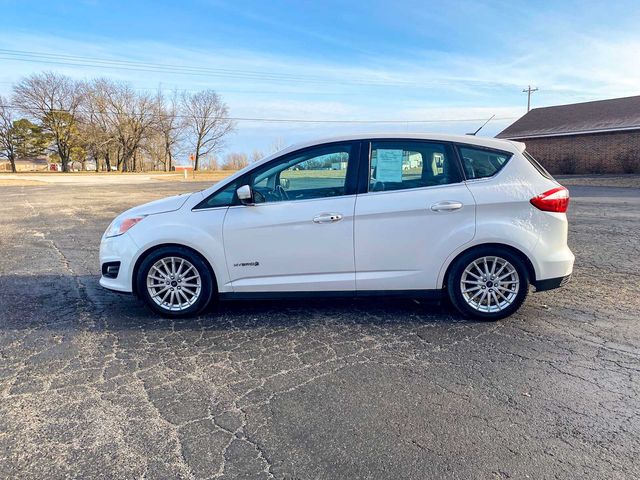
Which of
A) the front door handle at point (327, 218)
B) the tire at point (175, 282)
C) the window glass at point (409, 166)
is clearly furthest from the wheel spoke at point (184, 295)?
the window glass at point (409, 166)

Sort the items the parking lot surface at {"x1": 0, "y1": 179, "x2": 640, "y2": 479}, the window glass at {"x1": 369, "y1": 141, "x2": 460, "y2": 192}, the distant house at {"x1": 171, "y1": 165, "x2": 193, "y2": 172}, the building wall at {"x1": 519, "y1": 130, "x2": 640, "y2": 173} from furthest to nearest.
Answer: the distant house at {"x1": 171, "y1": 165, "x2": 193, "y2": 172}
the building wall at {"x1": 519, "y1": 130, "x2": 640, "y2": 173}
the window glass at {"x1": 369, "y1": 141, "x2": 460, "y2": 192}
the parking lot surface at {"x1": 0, "y1": 179, "x2": 640, "y2": 479}

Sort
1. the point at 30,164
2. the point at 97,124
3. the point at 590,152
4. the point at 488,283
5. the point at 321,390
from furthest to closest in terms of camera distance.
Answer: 1. the point at 30,164
2. the point at 97,124
3. the point at 590,152
4. the point at 488,283
5. the point at 321,390

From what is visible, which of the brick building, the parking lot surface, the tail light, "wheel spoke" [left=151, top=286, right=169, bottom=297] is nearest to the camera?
the parking lot surface

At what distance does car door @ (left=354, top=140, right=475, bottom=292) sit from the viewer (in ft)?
13.4

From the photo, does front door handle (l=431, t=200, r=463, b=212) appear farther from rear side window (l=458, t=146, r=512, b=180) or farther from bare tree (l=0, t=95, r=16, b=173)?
bare tree (l=0, t=95, r=16, b=173)

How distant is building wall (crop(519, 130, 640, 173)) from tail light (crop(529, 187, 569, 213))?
29.6m

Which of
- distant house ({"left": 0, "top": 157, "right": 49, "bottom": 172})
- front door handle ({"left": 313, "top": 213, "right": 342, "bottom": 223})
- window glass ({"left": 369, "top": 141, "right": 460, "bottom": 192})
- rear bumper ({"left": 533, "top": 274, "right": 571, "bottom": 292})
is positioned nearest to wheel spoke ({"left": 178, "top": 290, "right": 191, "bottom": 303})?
front door handle ({"left": 313, "top": 213, "right": 342, "bottom": 223})

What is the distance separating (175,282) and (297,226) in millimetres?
1355

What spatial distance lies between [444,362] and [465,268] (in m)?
1.10

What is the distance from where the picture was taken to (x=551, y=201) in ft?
13.4

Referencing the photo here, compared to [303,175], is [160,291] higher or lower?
lower

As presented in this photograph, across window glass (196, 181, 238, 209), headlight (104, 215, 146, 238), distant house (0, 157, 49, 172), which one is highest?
distant house (0, 157, 49, 172)

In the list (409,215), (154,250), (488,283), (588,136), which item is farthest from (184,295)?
(588,136)

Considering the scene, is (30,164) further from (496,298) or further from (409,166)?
Result: (496,298)
